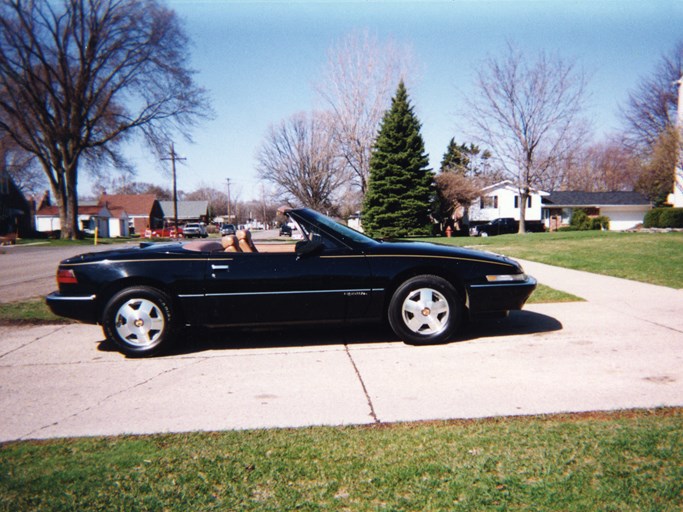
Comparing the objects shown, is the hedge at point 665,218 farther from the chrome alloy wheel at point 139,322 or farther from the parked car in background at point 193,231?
the parked car in background at point 193,231

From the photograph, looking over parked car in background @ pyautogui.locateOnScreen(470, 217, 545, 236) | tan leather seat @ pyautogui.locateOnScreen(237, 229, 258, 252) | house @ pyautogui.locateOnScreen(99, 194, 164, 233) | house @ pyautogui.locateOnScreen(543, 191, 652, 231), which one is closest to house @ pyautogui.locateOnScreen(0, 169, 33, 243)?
house @ pyautogui.locateOnScreen(99, 194, 164, 233)

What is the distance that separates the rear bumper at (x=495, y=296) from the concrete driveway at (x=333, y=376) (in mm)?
371

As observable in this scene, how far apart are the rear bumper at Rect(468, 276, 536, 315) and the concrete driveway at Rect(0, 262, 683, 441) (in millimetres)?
371

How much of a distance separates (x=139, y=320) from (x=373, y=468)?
3.16 m

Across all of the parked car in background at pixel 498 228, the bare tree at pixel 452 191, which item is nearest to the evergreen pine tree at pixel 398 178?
the bare tree at pixel 452 191

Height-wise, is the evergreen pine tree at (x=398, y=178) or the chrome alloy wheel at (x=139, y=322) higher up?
the evergreen pine tree at (x=398, y=178)

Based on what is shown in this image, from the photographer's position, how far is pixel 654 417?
3.13 metres

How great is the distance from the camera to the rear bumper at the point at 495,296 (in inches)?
201

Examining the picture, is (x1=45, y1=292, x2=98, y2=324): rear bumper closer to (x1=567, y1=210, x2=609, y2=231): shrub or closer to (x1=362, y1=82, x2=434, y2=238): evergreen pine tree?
(x1=362, y1=82, x2=434, y2=238): evergreen pine tree

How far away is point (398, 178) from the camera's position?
34.8 metres

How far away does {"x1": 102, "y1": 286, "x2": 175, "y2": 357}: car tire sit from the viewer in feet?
15.8

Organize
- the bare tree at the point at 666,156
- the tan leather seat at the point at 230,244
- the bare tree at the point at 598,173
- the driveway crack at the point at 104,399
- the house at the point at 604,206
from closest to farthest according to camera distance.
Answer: the driveway crack at the point at 104,399 < the tan leather seat at the point at 230,244 < the bare tree at the point at 666,156 < the house at the point at 604,206 < the bare tree at the point at 598,173

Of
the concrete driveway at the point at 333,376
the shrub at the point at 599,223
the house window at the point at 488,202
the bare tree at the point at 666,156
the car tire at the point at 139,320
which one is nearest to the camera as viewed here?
the concrete driveway at the point at 333,376

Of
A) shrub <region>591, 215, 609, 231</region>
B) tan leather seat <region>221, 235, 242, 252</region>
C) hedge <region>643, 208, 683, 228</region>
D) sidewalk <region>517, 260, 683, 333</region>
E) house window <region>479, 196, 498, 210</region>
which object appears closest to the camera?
tan leather seat <region>221, 235, 242, 252</region>
